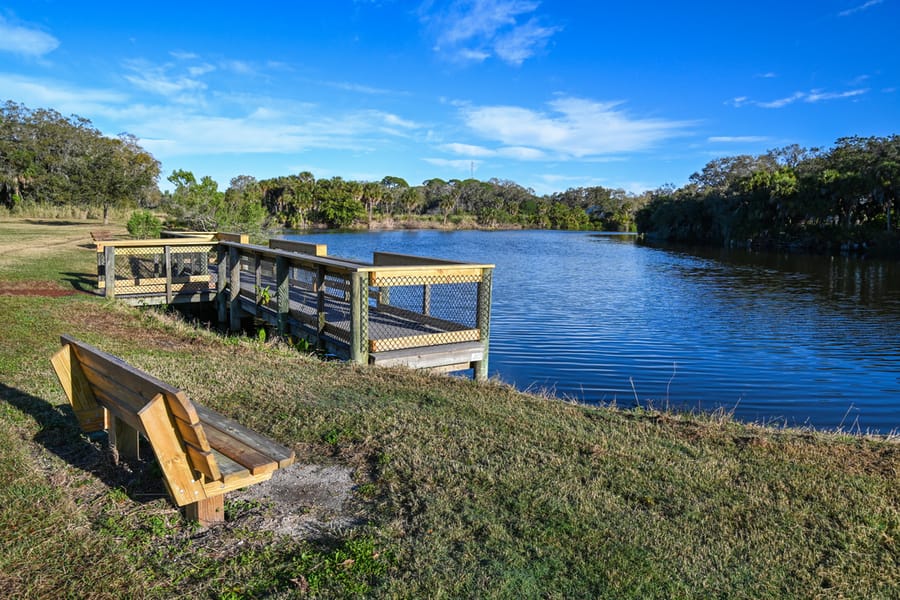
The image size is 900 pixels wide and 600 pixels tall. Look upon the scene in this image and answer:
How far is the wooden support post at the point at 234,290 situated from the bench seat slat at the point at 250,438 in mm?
9010

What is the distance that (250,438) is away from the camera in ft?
13.0

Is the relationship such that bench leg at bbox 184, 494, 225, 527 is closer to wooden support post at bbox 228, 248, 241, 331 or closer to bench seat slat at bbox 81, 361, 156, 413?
bench seat slat at bbox 81, 361, 156, 413

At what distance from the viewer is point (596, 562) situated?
3.37m

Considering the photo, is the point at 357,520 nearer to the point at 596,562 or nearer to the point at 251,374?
the point at 596,562

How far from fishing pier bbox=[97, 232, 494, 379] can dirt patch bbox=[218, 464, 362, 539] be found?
165 inches

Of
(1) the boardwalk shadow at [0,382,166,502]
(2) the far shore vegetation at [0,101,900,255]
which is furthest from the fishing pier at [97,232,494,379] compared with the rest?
(2) the far shore vegetation at [0,101,900,255]

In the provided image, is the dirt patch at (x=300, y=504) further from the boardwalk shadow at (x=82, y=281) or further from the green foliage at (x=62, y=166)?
the green foliage at (x=62, y=166)

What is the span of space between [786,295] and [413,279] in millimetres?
20272

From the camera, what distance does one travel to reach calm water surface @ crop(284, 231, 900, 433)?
10.3 metres

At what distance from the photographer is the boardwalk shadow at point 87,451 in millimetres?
4066

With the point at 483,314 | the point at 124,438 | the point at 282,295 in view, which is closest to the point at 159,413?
the point at 124,438

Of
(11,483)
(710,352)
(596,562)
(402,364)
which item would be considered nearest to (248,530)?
(11,483)

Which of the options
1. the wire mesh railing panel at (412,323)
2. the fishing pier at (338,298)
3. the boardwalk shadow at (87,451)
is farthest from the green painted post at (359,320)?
the boardwalk shadow at (87,451)

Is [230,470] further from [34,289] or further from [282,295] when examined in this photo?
[34,289]
